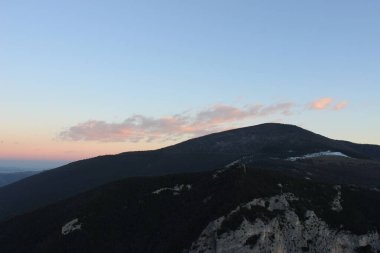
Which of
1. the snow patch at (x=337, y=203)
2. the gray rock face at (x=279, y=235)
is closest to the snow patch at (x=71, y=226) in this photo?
the gray rock face at (x=279, y=235)

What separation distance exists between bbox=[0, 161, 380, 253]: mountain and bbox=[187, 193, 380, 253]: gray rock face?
0.43ft

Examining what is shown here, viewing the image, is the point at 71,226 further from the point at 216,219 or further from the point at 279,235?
the point at 279,235

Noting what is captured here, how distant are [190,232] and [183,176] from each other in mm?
24036

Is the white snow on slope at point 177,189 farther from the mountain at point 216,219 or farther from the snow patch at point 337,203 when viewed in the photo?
the snow patch at point 337,203

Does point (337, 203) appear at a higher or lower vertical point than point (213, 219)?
higher

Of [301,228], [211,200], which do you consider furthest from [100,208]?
[301,228]

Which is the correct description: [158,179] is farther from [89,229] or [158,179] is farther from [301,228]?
[301,228]

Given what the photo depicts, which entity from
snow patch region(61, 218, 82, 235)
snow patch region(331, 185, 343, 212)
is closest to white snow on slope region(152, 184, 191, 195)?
snow patch region(61, 218, 82, 235)

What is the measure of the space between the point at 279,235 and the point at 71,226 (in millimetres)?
35136

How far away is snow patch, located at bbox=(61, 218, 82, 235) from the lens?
69.7 metres

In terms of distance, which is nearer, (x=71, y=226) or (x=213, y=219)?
(x=213, y=219)

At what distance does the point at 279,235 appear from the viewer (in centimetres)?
5812

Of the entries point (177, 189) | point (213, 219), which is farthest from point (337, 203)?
point (177, 189)

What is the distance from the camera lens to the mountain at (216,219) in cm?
5719
